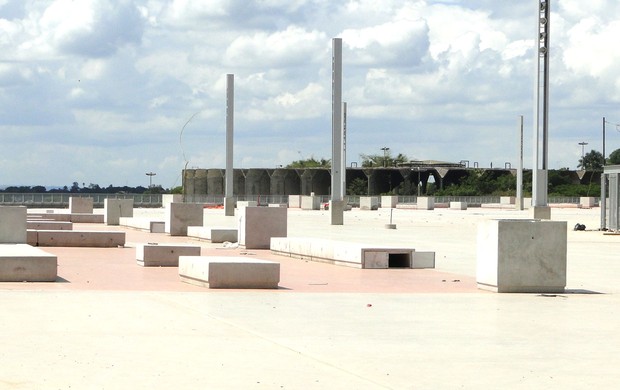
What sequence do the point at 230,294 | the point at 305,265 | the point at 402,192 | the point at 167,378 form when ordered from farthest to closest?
the point at 402,192
the point at 305,265
the point at 230,294
the point at 167,378

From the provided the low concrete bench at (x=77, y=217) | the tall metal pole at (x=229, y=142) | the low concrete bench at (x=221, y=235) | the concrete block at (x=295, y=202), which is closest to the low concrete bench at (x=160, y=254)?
the low concrete bench at (x=221, y=235)

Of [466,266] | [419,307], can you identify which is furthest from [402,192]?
[419,307]

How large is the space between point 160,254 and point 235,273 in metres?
5.71

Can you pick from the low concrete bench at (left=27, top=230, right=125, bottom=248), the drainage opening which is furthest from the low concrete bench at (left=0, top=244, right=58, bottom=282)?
the low concrete bench at (left=27, top=230, right=125, bottom=248)

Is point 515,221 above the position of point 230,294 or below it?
above

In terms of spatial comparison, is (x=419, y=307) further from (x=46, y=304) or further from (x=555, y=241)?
(x=46, y=304)

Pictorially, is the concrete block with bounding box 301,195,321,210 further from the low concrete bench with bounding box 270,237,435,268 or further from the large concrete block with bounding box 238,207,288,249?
the low concrete bench with bounding box 270,237,435,268

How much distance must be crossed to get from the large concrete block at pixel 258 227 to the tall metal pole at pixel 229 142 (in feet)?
101

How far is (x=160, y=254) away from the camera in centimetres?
2416

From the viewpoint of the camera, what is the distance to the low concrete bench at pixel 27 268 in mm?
18953

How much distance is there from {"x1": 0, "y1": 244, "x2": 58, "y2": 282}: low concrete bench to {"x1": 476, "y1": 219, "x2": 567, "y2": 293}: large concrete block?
284 inches

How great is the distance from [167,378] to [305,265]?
15633 millimetres

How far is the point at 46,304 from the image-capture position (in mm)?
15453

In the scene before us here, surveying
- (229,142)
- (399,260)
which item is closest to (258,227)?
(399,260)
